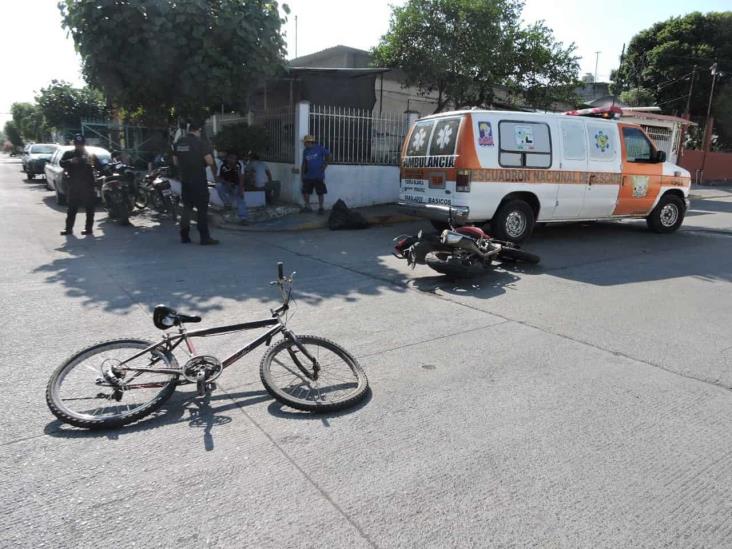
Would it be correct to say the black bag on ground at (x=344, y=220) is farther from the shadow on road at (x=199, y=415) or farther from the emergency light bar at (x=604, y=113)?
the shadow on road at (x=199, y=415)

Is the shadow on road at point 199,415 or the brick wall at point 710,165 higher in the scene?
the brick wall at point 710,165

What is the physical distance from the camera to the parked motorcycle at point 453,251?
21.7 feet

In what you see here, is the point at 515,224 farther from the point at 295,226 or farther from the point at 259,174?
the point at 259,174

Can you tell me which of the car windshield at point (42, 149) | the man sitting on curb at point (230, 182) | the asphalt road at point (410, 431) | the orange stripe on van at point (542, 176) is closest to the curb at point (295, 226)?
the man sitting on curb at point (230, 182)

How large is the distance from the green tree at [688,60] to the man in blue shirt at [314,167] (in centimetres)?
2326

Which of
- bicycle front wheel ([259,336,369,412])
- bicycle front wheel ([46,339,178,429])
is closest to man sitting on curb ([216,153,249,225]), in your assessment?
bicycle front wheel ([259,336,369,412])

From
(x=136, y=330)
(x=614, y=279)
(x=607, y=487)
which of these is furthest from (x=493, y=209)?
(x=607, y=487)

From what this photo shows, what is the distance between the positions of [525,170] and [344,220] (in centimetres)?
384

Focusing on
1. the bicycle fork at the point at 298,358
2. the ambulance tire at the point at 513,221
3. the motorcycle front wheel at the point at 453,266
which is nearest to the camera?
the bicycle fork at the point at 298,358

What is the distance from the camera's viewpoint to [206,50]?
10.7 meters

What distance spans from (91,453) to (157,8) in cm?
984

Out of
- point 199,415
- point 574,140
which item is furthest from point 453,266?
point 574,140

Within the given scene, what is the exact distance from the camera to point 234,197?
11727 millimetres

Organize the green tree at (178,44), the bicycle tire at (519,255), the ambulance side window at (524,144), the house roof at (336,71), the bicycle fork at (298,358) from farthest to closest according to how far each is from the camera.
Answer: the house roof at (336,71) < the green tree at (178,44) < the ambulance side window at (524,144) < the bicycle tire at (519,255) < the bicycle fork at (298,358)
